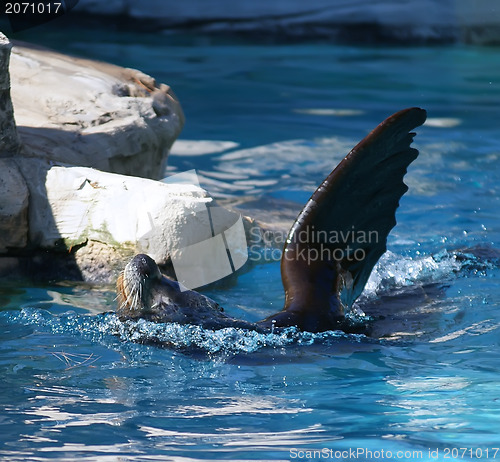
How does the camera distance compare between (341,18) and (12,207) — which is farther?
(341,18)

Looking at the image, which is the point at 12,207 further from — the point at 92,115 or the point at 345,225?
the point at 345,225

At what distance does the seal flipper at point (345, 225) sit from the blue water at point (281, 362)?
0.25 m

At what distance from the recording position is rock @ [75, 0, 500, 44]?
13445 millimetres

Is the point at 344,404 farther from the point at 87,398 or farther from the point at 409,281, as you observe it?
the point at 409,281

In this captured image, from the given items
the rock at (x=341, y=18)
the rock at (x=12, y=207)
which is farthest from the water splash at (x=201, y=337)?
the rock at (x=341, y=18)

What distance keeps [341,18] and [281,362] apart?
11.0 m

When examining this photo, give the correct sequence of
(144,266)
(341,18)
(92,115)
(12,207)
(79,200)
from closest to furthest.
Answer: (144,266)
(12,207)
(79,200)
(92,115)
(341,18)

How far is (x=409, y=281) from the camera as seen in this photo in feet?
15.9

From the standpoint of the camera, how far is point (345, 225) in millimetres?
4047

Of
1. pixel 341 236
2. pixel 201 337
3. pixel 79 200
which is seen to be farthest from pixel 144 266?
pixel 79 200

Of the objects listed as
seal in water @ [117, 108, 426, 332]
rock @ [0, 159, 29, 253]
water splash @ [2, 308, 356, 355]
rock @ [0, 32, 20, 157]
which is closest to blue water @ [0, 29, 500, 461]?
water splash @ [2, 308, 356, 355]

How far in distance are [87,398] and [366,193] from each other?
65.4 inches

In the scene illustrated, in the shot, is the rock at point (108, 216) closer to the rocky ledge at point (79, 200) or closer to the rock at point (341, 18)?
the rocky ledge at point (79, 200)

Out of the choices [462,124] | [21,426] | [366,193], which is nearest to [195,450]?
[21,426]
